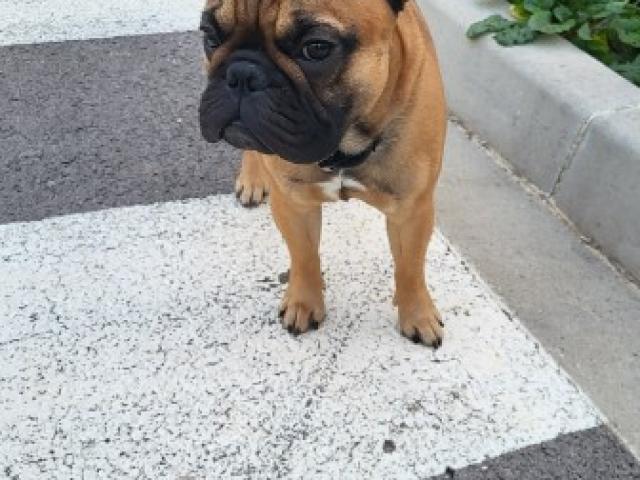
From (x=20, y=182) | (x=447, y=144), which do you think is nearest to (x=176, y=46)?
(x=20, y=182)

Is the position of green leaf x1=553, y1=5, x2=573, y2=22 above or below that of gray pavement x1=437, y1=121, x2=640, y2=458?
above

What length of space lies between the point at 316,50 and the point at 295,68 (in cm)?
6

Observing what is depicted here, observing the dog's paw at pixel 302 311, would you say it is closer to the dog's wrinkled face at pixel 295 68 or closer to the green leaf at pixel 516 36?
the dog's wrinkled face at pixel 295 68

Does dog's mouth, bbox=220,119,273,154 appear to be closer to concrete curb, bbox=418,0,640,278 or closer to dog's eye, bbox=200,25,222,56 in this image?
dog's eye, bbox=200,25,222,56

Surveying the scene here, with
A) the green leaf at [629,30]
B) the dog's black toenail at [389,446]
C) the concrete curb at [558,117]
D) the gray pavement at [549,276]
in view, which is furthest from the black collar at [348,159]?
the green leaf at [629,30]

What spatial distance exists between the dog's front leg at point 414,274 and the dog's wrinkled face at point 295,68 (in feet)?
1.62

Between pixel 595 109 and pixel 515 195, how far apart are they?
0.47 metres

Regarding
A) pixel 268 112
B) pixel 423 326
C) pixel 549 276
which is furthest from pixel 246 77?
pixel 549 276

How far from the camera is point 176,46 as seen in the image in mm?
4098

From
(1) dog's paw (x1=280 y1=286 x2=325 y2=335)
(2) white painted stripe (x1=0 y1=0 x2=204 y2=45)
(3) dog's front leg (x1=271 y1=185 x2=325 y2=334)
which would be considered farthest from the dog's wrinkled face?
(2) white painted stripe (x1=0 y1=0 x2=204 y2=45)

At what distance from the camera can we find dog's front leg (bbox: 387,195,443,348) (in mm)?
2299

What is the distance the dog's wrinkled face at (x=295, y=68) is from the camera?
67.1 inches

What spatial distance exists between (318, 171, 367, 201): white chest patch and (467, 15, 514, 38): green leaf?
152 centimetres

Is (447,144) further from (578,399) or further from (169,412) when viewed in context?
(169,412)
